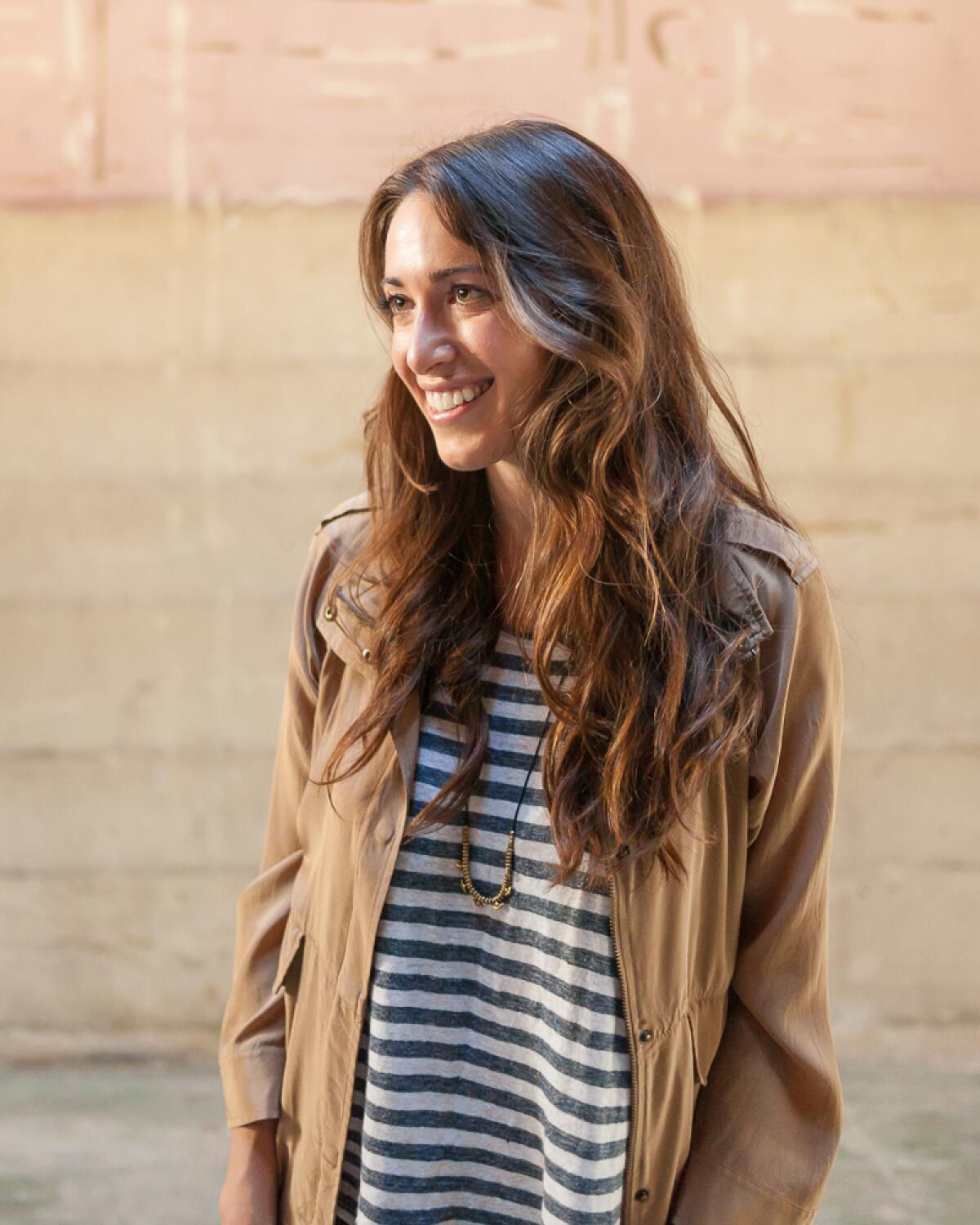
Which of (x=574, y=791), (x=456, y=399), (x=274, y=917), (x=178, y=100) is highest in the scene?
(x=178, y=100)

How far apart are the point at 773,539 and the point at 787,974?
484mm

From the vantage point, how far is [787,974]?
1284mm

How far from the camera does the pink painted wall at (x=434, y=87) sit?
2.73 metres

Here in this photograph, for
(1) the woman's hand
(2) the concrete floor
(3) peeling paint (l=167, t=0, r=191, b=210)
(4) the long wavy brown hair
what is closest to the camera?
(4) the long wavy brown hair

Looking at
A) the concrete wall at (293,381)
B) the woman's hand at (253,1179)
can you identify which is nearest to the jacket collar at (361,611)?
the woman's hand at (253,1179)

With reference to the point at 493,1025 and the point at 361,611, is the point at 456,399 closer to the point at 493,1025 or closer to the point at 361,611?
the point at 361,611

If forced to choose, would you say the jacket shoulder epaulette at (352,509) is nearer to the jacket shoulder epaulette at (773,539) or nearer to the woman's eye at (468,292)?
the woman's eye at (468,292)

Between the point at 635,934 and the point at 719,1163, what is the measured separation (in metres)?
0.31

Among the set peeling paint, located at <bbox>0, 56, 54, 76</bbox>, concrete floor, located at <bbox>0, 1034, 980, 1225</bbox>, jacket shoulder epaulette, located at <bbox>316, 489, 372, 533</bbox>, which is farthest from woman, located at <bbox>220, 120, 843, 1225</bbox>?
peeling paint, located at <bbox>0, 56, 54, 76</bbox>

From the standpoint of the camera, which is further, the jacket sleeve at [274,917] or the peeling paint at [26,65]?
the peeling paint at [26,65]

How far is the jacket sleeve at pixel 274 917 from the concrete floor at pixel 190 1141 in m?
1.29

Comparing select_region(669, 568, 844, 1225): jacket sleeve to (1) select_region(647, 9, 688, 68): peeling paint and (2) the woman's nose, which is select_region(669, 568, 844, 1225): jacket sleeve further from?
(1) select_region(647, 9, 688, 68): peeling paint

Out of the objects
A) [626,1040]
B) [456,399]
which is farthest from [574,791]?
[456,399]

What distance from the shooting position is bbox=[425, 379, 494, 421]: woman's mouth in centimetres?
124
